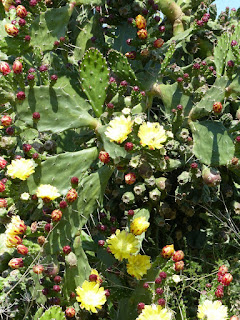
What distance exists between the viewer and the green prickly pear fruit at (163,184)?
2.50 meters

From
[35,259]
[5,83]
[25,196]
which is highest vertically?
[5,83]

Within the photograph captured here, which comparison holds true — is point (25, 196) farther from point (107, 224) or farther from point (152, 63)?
point (152, 63)

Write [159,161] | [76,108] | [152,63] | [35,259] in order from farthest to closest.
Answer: [152,63] → [76,108] → [159,161] → [35,259]

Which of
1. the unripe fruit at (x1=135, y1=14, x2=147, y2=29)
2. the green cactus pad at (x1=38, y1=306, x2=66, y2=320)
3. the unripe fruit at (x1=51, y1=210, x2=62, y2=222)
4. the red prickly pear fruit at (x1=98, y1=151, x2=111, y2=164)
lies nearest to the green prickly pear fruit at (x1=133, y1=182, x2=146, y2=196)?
the red prickly pear fruit at (x1=98, y1=151, x2=111, y2=164)

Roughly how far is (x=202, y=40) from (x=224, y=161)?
95 cm

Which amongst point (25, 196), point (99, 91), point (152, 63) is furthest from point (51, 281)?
point (152, 63)

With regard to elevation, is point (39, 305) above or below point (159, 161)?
below

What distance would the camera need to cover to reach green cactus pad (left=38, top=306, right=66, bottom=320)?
214 centimetres

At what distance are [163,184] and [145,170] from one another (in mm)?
178

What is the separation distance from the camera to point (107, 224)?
2.60m

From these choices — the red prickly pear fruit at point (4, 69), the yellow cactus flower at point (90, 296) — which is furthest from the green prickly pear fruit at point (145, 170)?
the red prickly pear fruit at point (4, 69)

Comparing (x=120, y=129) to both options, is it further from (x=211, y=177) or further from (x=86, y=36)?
(x=86, y=36)

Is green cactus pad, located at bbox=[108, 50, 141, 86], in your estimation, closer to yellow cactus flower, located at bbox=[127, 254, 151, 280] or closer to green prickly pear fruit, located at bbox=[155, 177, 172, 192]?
green prickly pear fruit, located at bbox=[155, 177, 172, 192]

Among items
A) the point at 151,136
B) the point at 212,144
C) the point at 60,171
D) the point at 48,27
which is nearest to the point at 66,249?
the point at 60,171
